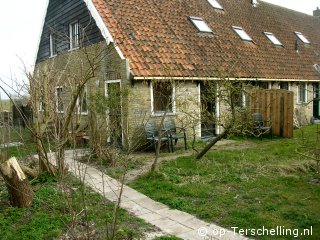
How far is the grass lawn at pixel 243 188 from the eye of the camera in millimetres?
5805

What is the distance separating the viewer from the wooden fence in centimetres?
1451

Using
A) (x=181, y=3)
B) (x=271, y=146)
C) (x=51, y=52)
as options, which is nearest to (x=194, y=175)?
(x=271, y=146)

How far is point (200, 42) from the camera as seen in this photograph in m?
15.2

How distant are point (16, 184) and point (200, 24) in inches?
489

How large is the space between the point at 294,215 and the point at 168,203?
2.34 metres

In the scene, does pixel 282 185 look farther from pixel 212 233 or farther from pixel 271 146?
pixel 271 146

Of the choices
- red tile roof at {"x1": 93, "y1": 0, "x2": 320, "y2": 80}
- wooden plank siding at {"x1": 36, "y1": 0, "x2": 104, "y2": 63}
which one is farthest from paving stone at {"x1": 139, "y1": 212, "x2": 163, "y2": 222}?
wooden plank siding at {"x1": 36, "y1": 0, "x2": 104, "y2": 63}

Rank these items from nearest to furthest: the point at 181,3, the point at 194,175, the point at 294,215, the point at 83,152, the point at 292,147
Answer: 1. the point at 294,215
2. the point at 194,175
3. the point at 83,152
4. the point at 292,147
5. the point at 181,3

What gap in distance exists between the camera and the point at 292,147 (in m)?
12.0

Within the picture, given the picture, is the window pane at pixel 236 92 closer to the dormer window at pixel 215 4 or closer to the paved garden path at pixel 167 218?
the paved garden path at pixel 167 218

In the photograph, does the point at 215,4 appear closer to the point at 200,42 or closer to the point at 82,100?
the point at 200,42

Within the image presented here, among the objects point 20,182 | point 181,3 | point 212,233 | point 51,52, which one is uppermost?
point 181,3

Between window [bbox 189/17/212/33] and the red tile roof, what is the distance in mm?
243

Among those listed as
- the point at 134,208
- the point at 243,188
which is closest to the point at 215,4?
the point at 243,188
